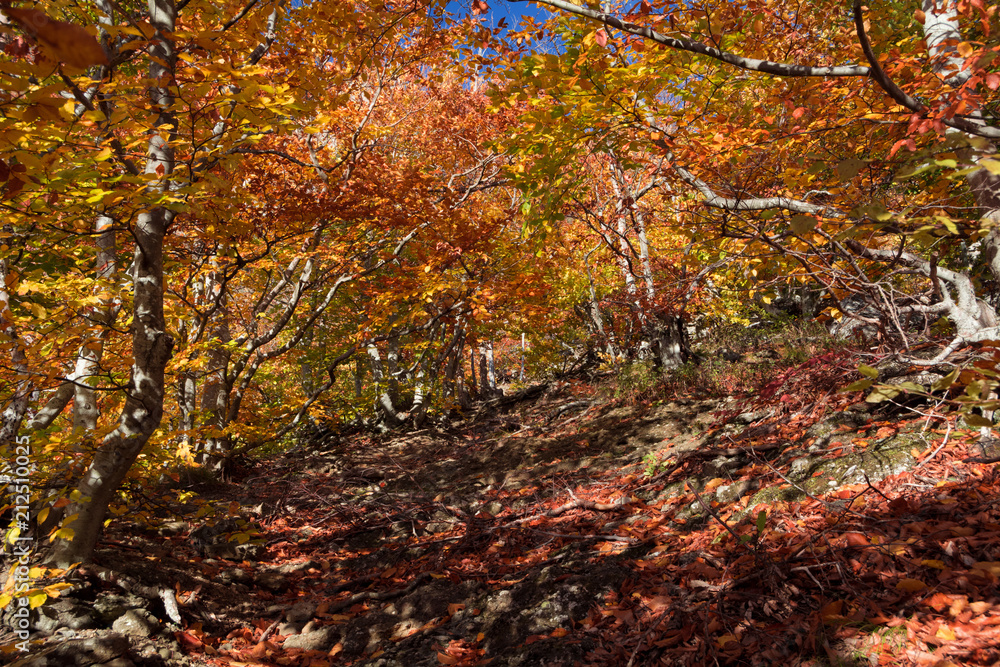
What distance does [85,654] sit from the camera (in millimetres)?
2781

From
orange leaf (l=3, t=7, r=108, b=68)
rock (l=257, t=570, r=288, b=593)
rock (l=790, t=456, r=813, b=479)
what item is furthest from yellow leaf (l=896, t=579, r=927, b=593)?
rock (l=257, t=570, r=288, b=593)

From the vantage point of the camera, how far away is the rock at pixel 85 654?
2670 mm

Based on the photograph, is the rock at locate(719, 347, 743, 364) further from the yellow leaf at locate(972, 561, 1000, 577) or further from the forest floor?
the yellow leaf at locate(972, 561, 1000, 577)

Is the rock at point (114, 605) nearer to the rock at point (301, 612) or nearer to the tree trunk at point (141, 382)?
the tree trunk at point (141, 382)

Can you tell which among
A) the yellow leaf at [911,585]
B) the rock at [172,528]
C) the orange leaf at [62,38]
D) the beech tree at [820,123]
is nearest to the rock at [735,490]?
the beech tree at [820,123]

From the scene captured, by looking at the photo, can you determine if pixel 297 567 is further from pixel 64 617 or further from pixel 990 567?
pixel 990 567

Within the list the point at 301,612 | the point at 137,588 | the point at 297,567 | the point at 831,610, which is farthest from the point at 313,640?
the point at 831,610

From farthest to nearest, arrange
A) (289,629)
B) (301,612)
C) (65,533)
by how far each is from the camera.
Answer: (301,612)
(289,629)
(65,533)

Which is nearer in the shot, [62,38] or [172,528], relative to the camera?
[62,38]

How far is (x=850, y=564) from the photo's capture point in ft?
Result: 8.73

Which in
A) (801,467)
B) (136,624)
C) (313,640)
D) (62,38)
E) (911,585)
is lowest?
(313,640)

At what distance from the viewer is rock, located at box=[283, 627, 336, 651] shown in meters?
3.57

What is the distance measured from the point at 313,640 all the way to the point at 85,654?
53.6 inches

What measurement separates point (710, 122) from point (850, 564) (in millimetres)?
5126
